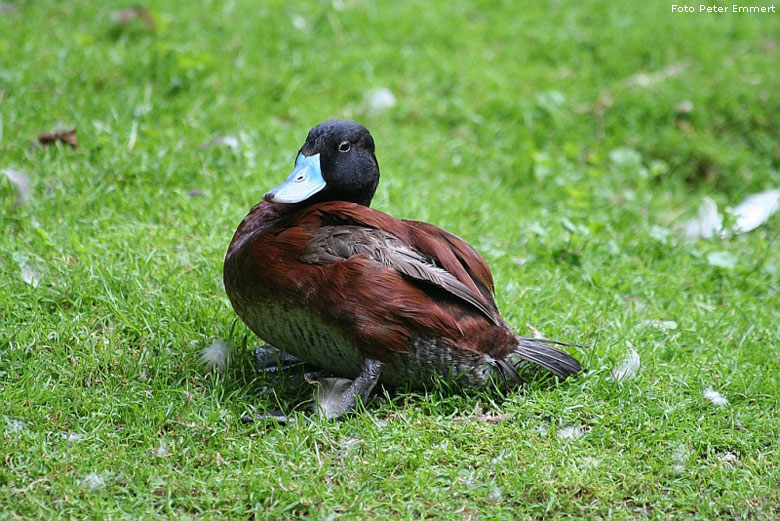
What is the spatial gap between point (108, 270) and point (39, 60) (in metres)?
2.25

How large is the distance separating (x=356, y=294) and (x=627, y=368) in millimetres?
1106

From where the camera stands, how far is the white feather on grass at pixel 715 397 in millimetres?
3133

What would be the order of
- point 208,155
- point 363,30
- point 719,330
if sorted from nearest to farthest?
point 719,330 < point 208,155 < point 363,30

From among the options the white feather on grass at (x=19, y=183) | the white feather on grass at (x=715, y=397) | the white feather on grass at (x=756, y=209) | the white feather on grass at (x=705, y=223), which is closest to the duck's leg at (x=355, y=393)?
the white feather on grass at (x=715, y=397)

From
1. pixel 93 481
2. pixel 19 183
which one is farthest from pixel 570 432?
pixel 19 183

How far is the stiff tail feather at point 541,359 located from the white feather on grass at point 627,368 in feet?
0.48

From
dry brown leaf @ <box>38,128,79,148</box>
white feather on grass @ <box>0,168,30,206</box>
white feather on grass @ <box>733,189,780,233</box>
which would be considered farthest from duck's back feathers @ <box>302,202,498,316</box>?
white feather on grass @ <box>733,189,780,233</box>

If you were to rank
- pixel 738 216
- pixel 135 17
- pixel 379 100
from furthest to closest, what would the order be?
pixel 135 17, pixel 379 100, pixel 738 216

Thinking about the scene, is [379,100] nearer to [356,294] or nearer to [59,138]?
[59,138]

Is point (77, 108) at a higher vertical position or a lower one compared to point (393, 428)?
higher

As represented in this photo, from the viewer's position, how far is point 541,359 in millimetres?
3086

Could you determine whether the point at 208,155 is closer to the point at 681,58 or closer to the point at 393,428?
the point at 393,428

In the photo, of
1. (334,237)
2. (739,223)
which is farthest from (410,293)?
(739,223)

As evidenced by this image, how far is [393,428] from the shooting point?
2842 mm
